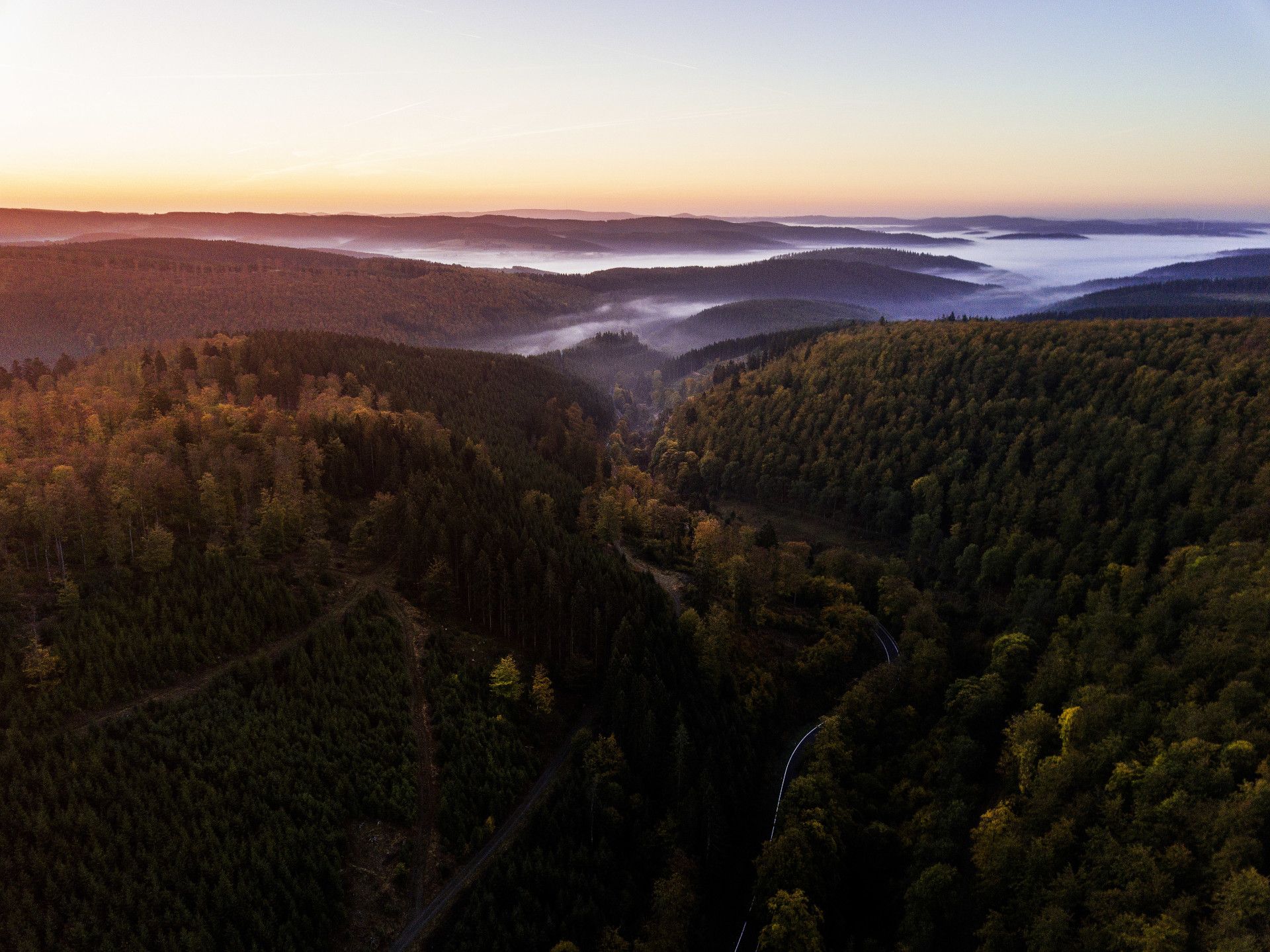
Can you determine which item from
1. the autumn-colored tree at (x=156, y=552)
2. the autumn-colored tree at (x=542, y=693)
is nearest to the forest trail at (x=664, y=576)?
the autumn-colored tree at (x=542, y=693)

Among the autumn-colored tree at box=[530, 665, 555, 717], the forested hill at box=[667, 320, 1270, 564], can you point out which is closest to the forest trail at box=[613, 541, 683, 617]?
the autumn-colored tree at box=[530, 665, 555, 717]

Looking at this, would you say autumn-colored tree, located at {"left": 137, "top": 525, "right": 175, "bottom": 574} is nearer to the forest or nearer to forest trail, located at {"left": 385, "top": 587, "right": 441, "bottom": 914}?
the forest

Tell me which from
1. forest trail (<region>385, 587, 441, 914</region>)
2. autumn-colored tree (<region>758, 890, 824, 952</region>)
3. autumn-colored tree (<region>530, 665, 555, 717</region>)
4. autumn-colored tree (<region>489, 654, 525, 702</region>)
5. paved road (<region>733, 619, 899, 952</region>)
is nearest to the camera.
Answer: autumn-colored tree (<region>758, 890, 824, 952</region>)

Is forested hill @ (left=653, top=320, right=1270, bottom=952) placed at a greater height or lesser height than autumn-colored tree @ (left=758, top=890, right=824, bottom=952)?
greater

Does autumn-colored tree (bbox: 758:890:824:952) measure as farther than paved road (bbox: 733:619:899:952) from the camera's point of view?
No

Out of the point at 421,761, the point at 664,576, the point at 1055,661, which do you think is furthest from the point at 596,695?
the point at 1055,661

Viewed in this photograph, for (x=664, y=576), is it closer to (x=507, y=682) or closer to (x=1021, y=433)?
(x=507, y=682)

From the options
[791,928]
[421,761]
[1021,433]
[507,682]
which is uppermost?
[1021,433]

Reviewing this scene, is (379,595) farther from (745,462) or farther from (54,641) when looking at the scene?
(745,462)
